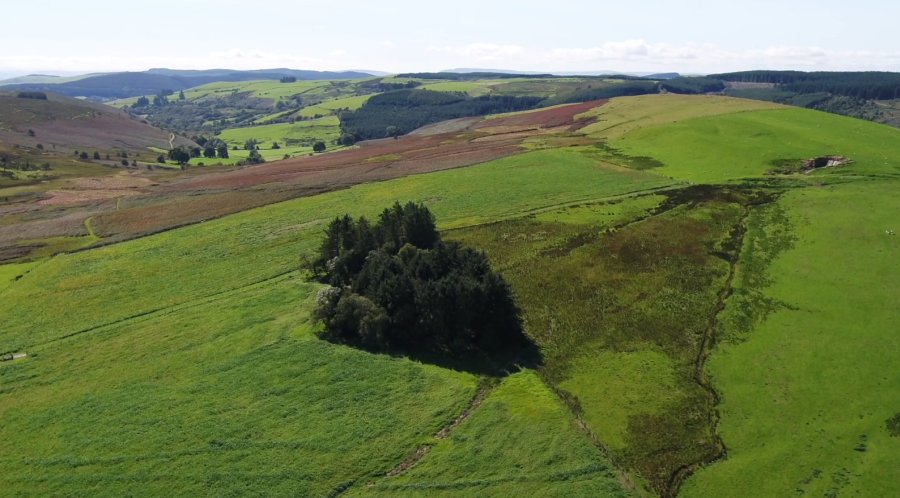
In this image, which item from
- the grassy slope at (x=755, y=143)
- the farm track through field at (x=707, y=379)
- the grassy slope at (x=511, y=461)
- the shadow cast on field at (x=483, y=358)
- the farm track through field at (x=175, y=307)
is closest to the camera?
the grassy slope at (x=511, y=461)

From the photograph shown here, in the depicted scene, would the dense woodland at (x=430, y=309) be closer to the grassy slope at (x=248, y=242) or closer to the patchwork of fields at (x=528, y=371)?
the patchwork of fields at (x=528, y=371)

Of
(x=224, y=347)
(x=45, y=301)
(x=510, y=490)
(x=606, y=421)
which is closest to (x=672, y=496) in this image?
(x=606, y=421)

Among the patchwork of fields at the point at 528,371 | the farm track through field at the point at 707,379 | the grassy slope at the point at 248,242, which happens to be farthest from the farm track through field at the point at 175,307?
the farm track through field at the point at 707,379

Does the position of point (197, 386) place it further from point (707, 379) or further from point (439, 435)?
point (707, 379)

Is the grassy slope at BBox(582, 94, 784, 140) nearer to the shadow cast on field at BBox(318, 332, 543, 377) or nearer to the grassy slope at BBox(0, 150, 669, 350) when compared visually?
the grassy slope at BBox(0, 150, 669, 350)

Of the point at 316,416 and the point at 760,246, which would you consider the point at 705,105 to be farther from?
the point at 316,416

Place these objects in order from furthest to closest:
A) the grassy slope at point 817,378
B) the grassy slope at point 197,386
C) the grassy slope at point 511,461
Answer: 1. the grassy slope at point 197,386
2. the grassy slope at point 817,378
3. the grassy slope at point 511,461
